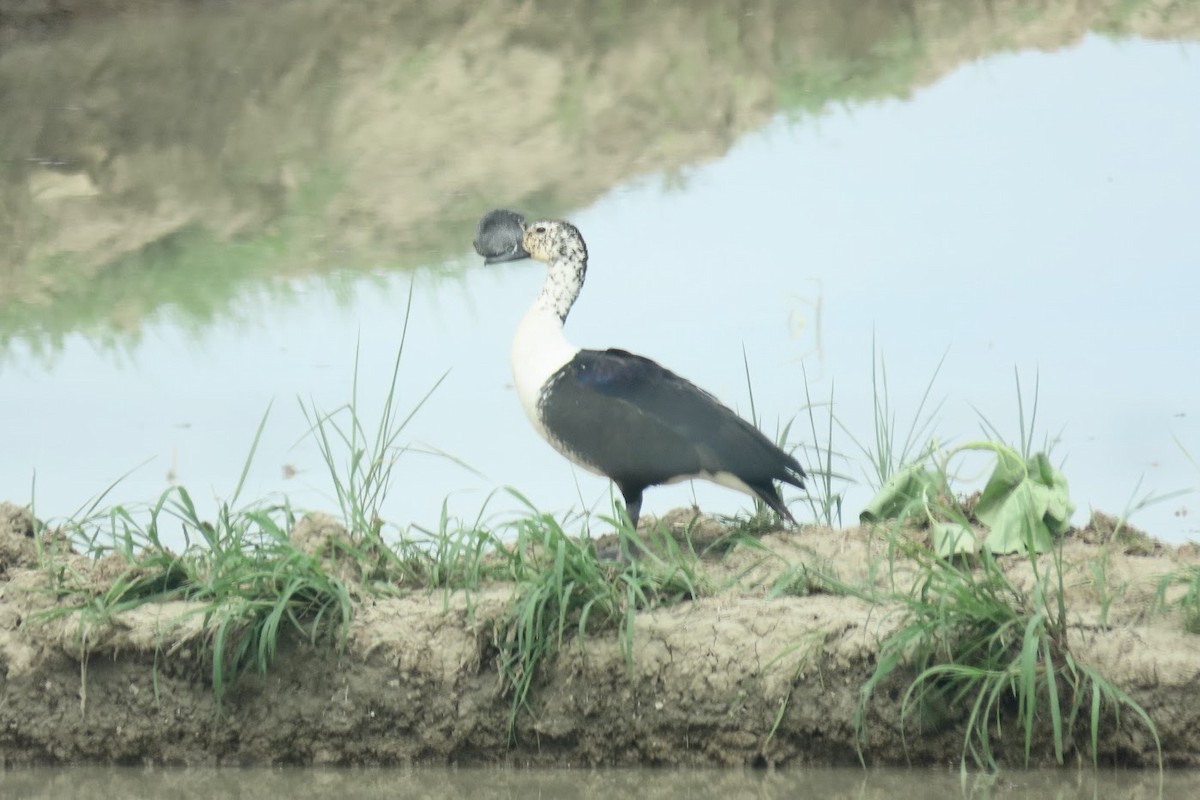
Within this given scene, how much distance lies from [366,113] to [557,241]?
2.92 m

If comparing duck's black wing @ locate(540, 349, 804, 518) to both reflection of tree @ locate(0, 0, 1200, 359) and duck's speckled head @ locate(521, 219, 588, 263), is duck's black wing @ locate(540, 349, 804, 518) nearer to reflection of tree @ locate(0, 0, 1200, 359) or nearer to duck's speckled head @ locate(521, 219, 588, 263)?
duck's speckled head @ locate(521, 219, 588, 263)

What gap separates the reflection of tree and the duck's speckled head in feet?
4.77

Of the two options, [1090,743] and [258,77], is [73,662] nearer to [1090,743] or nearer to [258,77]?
[1090,743]

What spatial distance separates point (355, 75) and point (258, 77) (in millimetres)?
506

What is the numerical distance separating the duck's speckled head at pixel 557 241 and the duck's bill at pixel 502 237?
0.06m

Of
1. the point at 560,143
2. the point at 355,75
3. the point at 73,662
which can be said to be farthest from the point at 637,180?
the point at 73,662

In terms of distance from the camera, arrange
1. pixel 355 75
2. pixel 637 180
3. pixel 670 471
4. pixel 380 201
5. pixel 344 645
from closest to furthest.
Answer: pixel 344 645 → pixel 670 471 → pixel 637 180 → pixel 380 201 → pixel 355 75

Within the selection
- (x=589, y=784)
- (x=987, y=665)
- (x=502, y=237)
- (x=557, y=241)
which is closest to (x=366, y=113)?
(x=502, y=237)

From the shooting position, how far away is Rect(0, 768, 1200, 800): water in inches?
114

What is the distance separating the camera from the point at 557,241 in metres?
3.79

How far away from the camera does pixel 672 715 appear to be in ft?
10.0

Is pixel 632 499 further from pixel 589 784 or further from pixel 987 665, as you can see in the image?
pixel 987 665

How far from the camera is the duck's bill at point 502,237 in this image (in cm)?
386

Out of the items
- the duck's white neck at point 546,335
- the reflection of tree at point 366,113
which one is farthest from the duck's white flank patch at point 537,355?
the reflection of tree at point 366,113
